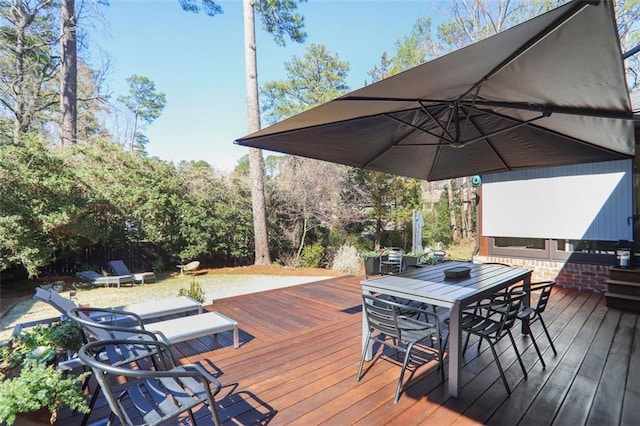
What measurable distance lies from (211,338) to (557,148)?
14.3ft

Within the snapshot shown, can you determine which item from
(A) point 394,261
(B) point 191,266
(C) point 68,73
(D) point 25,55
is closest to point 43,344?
(A) point 394,261

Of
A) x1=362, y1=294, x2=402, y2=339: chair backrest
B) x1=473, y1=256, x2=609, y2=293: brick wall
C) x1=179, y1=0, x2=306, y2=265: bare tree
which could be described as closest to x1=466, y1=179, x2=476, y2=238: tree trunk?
x1=473, y1=256, x2=609, y2=293: brick wall

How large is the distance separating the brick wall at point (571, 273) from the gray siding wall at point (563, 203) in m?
0.53

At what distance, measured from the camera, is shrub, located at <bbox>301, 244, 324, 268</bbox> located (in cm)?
1018

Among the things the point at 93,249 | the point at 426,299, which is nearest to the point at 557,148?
the point at 426,299

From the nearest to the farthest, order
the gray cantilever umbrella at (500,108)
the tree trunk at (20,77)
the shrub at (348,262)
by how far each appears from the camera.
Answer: the gray cantilever umbrella at (500,108), the shrub at (348,262), the tree trunk at (20,77)

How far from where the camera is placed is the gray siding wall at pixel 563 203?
216 inches

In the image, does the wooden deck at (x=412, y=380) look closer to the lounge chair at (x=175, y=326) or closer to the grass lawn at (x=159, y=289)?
the lounge chair at (x=175, y=326)

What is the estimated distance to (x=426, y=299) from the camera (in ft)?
8.25

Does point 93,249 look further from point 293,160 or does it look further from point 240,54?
point 240,54

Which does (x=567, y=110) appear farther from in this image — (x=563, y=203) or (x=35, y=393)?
(x=563, y=203)

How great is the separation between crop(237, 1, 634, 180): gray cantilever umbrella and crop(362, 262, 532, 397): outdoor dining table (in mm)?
1274

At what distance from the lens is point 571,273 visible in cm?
589

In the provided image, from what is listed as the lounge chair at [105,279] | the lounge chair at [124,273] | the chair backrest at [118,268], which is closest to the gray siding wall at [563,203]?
the lounge chair at [124,273]
